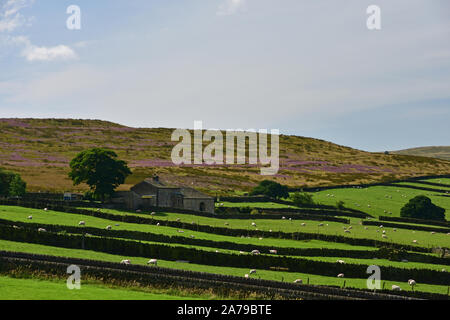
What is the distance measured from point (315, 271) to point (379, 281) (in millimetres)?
5213

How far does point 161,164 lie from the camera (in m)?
147

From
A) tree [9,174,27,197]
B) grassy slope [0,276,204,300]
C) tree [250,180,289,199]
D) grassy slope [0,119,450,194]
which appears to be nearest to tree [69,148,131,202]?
tree [9,174,27,197]

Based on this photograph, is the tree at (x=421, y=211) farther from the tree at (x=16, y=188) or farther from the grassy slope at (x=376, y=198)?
the tree at (x=16, y=188)

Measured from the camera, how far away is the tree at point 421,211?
9331 cm

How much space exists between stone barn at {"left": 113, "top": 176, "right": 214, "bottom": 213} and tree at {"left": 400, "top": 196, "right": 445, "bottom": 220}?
3393 centimetres

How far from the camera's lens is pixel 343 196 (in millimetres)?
109875

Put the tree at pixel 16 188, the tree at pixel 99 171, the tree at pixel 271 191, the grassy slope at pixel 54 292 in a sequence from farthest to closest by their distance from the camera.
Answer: the tree at pixel 271 191 → the tree at pixel 99 171 → the tree at pixel 16 188 → the grassy slope at pixel 54 292

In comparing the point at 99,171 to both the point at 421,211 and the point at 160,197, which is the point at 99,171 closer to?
the point at 160,197

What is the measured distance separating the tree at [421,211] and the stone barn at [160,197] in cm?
3393

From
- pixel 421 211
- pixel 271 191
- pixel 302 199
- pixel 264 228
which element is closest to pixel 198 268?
pixel 264 228

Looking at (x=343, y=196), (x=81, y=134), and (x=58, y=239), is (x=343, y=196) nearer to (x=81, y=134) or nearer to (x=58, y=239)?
(x=58, y=239)

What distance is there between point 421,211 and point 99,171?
5375cm

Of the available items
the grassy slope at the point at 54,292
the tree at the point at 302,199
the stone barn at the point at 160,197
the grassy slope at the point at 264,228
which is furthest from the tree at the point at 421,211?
the grassy slope at the point at 54,292

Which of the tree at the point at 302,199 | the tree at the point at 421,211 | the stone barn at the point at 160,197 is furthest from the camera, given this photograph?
the tree at the point at 302,199
